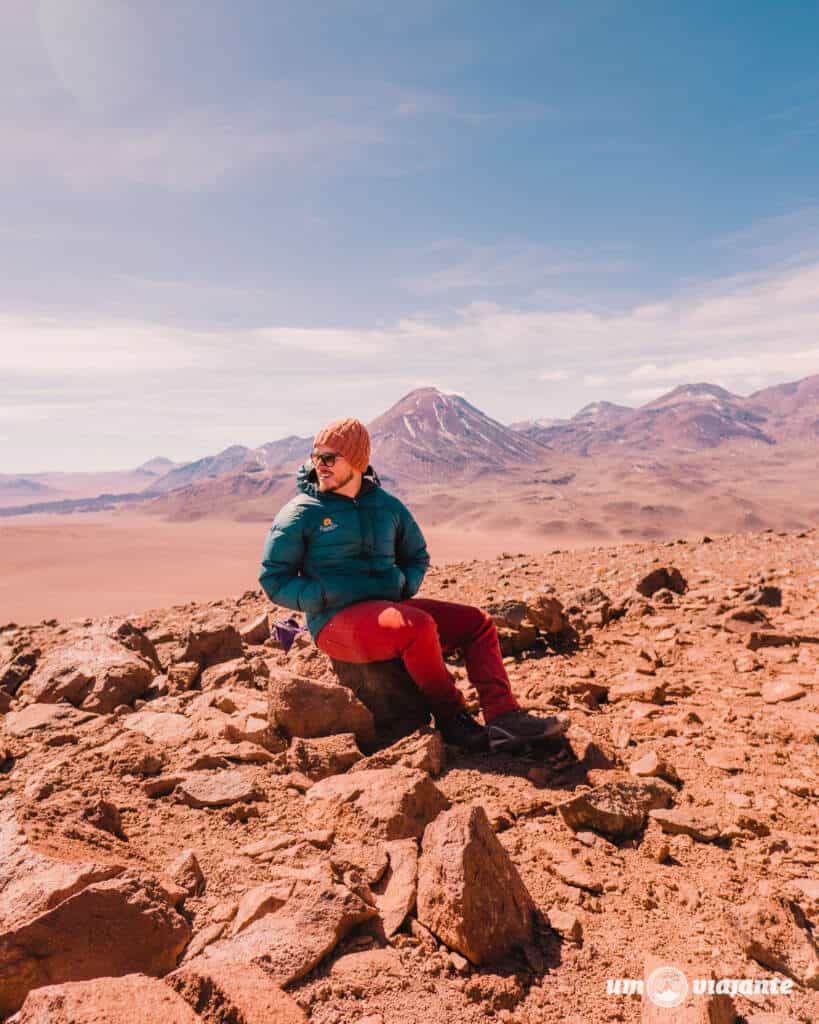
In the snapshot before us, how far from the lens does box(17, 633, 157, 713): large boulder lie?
13.3ft

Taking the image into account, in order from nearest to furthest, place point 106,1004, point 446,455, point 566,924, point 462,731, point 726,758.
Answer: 1. point 106,1004
2. point 566,924
3. point 726,758
4. point 462,731
5. point 446,455

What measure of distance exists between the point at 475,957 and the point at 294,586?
6.83 feet

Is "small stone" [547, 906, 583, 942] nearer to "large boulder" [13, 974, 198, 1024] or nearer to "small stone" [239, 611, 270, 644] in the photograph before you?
"large boulder" [13, 974, 198, 1024]

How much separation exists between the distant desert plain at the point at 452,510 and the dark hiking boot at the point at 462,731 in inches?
413

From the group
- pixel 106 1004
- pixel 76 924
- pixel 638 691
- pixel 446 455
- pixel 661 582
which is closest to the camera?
pixel 106 1004

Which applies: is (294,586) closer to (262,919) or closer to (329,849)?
(329,849)

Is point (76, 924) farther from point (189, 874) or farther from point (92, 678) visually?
point (92, 678)

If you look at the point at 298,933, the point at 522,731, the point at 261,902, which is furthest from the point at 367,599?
the point at 298,933

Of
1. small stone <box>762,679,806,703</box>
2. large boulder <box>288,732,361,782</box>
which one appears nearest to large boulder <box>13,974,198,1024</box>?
large boulder <box>288,732,361,782</box>

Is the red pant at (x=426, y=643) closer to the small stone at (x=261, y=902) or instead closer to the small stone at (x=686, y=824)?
the small stone at (x=686, y=824)

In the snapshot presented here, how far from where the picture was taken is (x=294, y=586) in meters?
3.41

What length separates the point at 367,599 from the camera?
347 cm

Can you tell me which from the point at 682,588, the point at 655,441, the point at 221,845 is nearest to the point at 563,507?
the point at 682,588

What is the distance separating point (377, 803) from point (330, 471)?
6.02 feet
